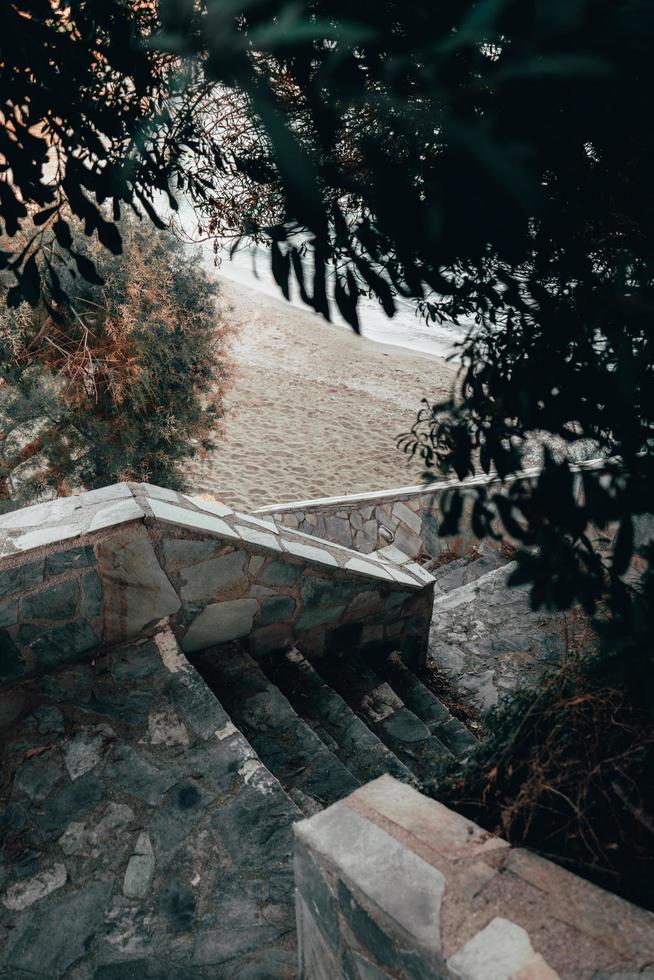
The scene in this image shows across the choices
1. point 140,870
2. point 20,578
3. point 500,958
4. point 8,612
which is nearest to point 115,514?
point 20,578

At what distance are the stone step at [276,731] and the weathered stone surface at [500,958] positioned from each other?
146cm

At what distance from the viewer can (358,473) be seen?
10938mm

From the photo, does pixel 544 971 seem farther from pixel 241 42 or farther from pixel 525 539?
pixel 241 42

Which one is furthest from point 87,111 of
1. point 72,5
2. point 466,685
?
point 466,685

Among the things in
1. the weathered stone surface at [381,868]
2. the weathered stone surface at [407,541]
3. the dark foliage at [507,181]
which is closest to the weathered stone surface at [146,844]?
the weathered stone surface at [381,868]

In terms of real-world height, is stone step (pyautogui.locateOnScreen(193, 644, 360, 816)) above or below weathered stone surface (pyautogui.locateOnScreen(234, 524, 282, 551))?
below

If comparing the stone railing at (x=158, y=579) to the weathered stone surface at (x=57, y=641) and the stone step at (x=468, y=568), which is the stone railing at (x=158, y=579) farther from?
the stone step at (x=468, y=568)

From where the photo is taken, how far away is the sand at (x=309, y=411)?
1048 cm

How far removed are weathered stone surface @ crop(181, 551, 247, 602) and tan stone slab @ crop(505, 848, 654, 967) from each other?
2.06 meters

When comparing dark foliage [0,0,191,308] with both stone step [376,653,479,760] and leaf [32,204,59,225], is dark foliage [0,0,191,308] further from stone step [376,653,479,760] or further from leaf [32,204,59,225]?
stone step [376,653,479,760]

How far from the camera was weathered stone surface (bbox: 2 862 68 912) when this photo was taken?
2.24 m

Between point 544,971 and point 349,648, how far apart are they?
2.91m

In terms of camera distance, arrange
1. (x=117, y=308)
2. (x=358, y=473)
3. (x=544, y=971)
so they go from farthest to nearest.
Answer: (x=358, y=473) < (x=117, y=308) < (x=544, y=971)

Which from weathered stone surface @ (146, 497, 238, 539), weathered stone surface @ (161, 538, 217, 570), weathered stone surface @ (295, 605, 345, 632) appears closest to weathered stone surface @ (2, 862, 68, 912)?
weathered stone surface @ (161, 538, 217, 570)
